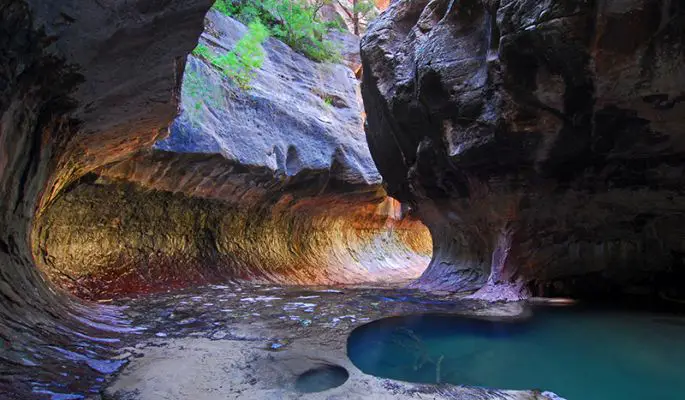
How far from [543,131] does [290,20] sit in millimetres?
8651

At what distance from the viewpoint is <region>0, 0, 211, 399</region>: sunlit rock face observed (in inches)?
97.7

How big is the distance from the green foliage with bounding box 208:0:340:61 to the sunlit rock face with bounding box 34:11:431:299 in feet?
1.35

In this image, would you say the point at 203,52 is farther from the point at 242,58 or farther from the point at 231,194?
the point at 231,194

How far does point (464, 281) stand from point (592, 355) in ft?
14.2

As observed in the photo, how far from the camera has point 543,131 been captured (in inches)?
203

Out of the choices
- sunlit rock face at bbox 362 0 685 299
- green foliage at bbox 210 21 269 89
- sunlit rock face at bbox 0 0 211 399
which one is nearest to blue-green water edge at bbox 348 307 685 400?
sunlit rock face at bbox 362 0 685 299

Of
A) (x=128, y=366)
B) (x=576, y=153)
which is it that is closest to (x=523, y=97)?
(x=576, y=153)

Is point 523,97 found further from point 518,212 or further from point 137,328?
point 137,328

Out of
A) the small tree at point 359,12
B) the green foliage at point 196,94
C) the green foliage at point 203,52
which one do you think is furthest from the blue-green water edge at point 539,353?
the small tree at point 359,12

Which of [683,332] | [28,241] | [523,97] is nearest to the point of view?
[28,241]

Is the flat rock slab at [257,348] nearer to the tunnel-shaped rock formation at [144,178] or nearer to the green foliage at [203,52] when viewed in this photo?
the tunnel-shaped rock formation at [144,178]

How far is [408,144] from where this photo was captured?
25.3ft

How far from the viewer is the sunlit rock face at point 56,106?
2480 millimetres

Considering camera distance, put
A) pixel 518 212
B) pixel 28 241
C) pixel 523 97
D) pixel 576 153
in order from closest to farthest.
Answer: pixel 28 241 → pixel 523 97 → pixel 576 153 → pixel 518 212
